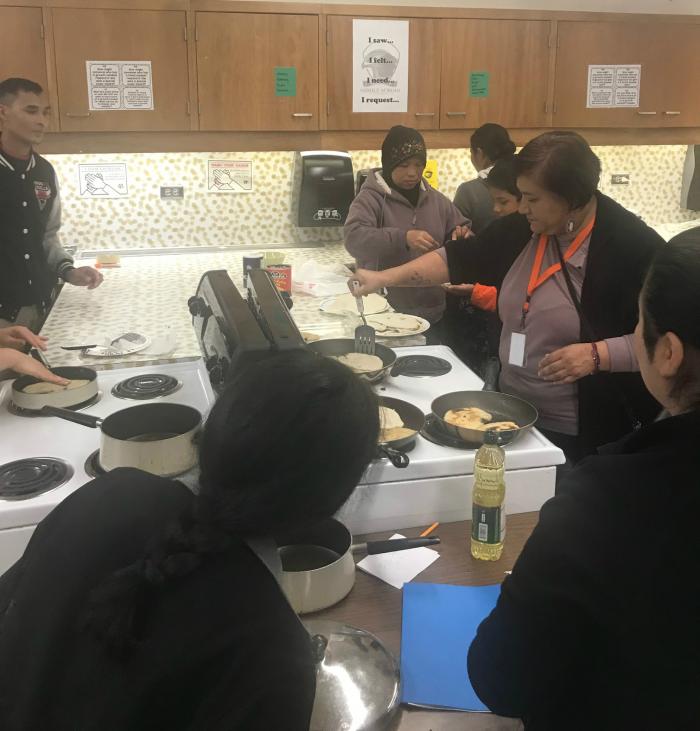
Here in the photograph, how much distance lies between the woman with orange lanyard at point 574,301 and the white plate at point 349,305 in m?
0.84

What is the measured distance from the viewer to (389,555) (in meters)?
1.47

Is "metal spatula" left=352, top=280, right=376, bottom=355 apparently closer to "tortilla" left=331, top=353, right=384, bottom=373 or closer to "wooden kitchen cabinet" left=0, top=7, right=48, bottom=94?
"tortilla" left=331, top=353, right=384, bottom=373

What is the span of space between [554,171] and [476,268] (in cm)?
52

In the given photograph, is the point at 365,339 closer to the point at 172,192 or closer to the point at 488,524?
the point at 488,524

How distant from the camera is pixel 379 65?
3.92m

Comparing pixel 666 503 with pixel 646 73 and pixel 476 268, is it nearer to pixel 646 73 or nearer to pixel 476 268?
pixel 476 268

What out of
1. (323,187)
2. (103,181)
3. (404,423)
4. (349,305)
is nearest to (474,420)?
(404,423)

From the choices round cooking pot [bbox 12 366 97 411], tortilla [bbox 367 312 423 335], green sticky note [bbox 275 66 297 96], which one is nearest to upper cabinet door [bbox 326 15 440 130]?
green sticky note [bbox 275 66 297 96]

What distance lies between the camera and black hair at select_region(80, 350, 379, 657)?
2.72 ft

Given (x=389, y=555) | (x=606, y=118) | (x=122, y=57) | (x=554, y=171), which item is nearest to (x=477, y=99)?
(x=606, y=118)

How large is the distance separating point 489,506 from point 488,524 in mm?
35

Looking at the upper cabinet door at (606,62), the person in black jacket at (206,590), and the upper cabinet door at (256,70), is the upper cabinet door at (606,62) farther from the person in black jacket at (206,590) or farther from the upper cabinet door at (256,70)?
the person in black jacket at (206,590)

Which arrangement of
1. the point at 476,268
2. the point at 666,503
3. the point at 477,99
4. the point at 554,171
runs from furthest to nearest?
the point at 477,99
the point at 476,268
the point at 554,171
the point at 666,503

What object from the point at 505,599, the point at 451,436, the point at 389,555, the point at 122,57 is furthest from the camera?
the point at 122,57
